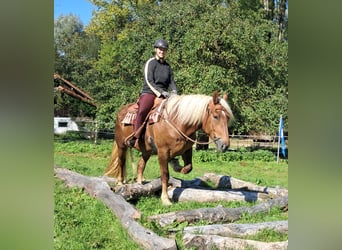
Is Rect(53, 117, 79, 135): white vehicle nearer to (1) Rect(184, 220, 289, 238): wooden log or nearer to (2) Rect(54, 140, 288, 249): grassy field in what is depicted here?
(2) Rect(54, 140, 288, 249): grassy field

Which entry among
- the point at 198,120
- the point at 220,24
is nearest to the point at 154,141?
the point at 198,120

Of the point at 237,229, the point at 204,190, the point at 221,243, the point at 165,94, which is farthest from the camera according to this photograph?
the point at 204,190

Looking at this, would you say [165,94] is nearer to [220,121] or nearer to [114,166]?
[220,121]

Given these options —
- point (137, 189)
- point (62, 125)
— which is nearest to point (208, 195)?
point (137, 189)

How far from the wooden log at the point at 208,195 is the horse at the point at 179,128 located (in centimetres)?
22

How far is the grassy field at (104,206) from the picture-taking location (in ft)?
9.83

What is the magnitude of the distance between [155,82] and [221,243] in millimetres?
1592

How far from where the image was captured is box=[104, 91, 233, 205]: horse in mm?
3289

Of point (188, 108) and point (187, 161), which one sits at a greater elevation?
point (188, 108)

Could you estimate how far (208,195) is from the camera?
13.1ft

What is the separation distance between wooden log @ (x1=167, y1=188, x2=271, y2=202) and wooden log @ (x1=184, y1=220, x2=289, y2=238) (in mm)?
831

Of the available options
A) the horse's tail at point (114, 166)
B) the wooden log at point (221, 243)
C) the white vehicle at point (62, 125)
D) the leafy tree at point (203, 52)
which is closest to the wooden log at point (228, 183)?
the leafy tree at point (203, 52)

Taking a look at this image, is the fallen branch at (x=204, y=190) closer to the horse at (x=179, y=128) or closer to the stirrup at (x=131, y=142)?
the horse at (x=179, y=128)
